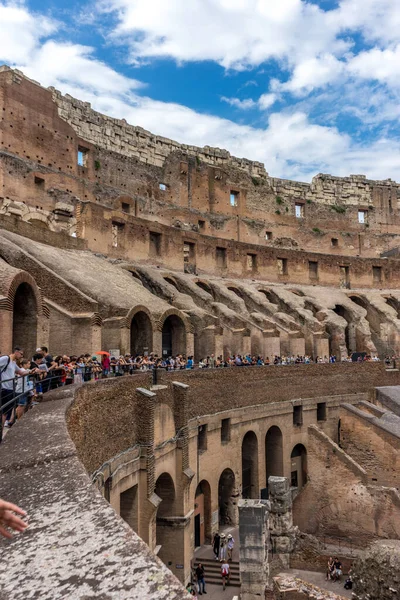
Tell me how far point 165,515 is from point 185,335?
7.84m

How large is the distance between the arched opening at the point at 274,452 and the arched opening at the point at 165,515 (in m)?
8.03

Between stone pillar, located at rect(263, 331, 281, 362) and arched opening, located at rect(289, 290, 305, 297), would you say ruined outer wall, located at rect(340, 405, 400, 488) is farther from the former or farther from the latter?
arched opening, located at rect(289, 290, 305, 297)

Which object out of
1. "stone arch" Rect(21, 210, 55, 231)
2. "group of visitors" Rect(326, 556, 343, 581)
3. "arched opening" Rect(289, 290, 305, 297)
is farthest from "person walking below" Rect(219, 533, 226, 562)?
"arched opening" Rect(289, 290, 305, 297)

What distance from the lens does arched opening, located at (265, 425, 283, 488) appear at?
21.0 m

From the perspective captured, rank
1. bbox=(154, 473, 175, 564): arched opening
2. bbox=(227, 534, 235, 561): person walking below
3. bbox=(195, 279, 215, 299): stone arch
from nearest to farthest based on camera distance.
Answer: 1. bbox=(154, 473, 175, 564): arched opening
2. bbox=(227, 534, 235, 561): person walking below
3. bbox=(195, 279, 215, 299): stone arch

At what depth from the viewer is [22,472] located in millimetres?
3496

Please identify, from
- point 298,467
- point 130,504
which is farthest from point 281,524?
point 130,504

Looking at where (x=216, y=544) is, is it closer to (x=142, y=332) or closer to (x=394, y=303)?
(x=142, y=332)

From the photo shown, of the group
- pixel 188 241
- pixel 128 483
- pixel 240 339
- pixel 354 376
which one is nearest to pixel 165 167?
pixel 188 241

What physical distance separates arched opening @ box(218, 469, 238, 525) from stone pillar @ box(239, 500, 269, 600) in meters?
4.87

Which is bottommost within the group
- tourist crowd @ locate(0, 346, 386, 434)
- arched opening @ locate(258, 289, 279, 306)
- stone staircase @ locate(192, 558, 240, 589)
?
stone staircase @ locate(192, 558, 240, 589)

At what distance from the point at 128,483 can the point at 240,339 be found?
1311 centimetres

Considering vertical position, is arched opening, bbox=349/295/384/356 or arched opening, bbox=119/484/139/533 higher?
arched opening, bbox=349/295/384/356

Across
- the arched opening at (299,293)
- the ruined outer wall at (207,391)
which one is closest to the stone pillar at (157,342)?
the ruined outer wall at (207,391)
